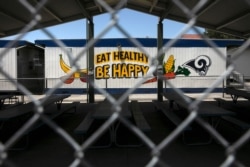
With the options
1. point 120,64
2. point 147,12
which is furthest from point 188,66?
point 147,12

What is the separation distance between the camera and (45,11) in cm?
1045

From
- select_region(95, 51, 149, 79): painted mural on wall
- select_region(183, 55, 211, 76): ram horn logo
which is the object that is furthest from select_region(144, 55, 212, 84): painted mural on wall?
select_region(95, 51, 149, 79): painted mural on wall

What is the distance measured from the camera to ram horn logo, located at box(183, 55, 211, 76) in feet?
65.6

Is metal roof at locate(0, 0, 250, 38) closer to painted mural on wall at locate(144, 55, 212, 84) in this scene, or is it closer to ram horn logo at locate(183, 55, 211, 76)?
painted mural on wall at locate(144, 55, 212, 84)

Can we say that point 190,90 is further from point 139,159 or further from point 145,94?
point 139,159

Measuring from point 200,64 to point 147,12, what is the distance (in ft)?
25.4

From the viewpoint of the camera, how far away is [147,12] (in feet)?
44.3

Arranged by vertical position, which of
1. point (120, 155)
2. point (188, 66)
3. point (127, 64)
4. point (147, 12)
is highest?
point (147, 12)

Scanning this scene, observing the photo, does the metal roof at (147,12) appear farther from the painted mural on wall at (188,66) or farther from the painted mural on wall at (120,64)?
the painted mural on wall at (188,66)

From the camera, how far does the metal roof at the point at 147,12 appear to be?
365 inches

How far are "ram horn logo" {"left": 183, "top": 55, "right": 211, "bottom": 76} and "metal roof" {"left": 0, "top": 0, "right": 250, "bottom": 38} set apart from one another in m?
7.03

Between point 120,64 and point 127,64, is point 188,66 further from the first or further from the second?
point 120,64

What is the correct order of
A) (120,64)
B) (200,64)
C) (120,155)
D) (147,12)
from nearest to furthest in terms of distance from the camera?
(120,155) → (147,12) → (120,64) → (200,64)

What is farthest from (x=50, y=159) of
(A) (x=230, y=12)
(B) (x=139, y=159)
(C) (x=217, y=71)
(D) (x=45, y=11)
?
(C) (x=217, y=71)
